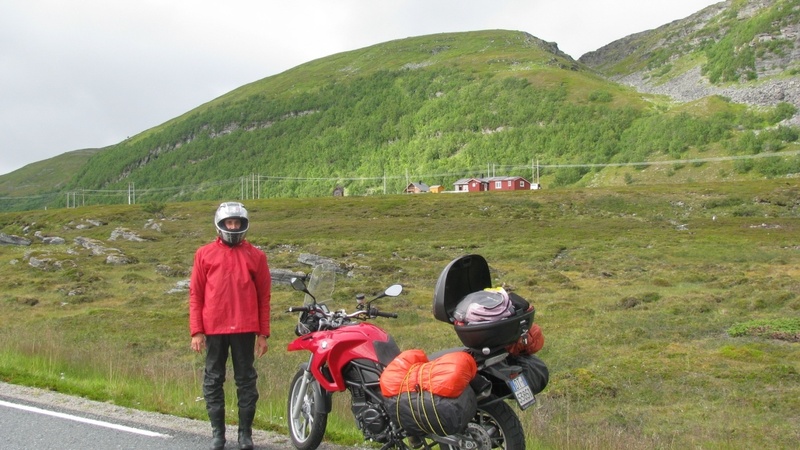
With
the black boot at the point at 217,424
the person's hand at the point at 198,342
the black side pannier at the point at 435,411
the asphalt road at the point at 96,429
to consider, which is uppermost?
the person's hand at the point at 198,342

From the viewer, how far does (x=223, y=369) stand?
6707mm

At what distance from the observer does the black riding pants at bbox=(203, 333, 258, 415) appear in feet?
21.6

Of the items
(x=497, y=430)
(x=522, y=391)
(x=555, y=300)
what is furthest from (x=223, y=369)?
(x=555, y=300)

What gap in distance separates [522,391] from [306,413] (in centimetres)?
255

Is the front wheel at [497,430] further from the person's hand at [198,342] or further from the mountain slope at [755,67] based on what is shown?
the mountain slope at [755,67]

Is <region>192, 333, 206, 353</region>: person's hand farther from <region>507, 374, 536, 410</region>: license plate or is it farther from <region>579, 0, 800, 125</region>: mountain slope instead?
<region>579, 0, 800, 125</region>: mountain slope

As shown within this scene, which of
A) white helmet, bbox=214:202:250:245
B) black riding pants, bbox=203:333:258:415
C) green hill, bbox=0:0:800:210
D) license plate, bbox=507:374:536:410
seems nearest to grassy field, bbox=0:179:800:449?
black riding pants, bbox=203:333:258:415

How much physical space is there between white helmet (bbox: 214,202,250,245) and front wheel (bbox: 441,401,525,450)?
2.81 m

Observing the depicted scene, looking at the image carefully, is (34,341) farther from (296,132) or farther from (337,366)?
(296,132)

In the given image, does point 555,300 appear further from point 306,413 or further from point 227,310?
point 227,310

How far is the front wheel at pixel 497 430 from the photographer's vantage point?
16.5ft

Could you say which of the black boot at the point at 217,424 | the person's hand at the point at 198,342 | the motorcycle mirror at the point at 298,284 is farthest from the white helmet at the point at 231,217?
the black boot at the point at 217,424

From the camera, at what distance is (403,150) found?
144m

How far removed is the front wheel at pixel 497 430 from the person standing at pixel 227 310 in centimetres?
238
